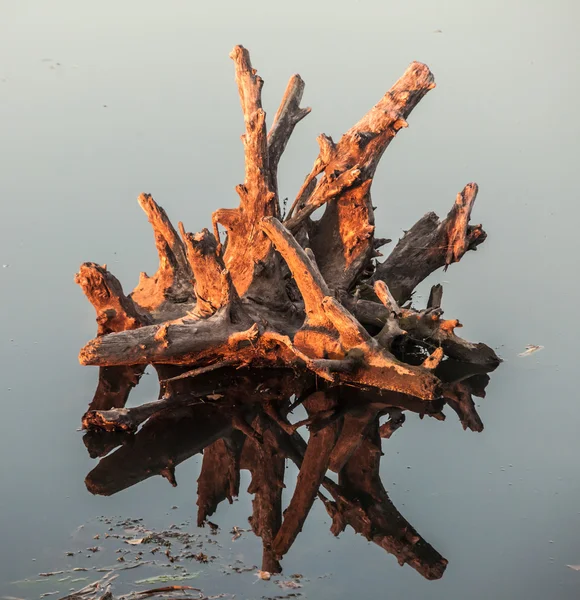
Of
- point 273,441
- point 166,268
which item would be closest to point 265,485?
point 273,441

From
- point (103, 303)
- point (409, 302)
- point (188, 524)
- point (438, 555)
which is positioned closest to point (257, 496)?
point (188, 524)

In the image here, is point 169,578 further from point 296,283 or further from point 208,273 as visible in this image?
point 296,283

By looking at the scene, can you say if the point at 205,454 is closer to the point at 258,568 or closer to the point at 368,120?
the point at 258,568

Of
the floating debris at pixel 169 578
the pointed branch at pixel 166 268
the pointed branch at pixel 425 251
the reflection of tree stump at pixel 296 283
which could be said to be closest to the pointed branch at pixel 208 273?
the reflection of tree stump at pixel 296 283

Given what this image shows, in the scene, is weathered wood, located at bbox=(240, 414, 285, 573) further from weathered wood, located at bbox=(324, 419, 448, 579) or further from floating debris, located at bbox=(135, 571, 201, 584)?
floating debris, located at bbox=(135, 571, 201, 584)

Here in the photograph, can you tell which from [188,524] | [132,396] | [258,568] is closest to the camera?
[258,568]
